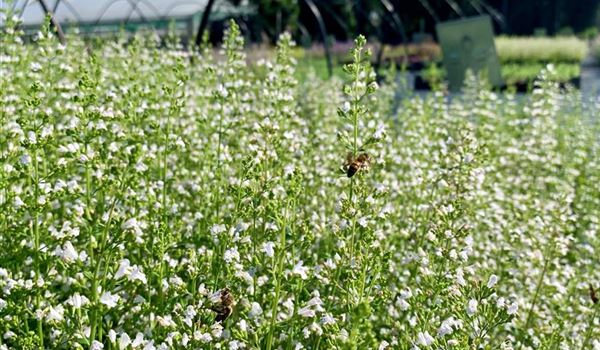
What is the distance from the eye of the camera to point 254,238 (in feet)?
10.8

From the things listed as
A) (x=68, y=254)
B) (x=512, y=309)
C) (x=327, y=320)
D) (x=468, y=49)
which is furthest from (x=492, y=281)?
(x=468, y=49)

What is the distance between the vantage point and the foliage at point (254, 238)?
2.81 m

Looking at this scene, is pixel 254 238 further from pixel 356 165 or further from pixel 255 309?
pixel 356 165

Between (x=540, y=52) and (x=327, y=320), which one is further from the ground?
(x=327, y=320)

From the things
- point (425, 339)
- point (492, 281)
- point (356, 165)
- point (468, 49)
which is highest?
point (356, 165)

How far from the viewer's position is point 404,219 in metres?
5.12

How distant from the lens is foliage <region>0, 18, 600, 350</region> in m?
2.81

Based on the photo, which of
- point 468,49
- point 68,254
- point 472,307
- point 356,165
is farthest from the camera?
point 468,49

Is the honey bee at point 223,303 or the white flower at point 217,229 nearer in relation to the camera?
the honey bee at point 223,303

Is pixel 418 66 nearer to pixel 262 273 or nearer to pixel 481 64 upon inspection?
pixel 481 64

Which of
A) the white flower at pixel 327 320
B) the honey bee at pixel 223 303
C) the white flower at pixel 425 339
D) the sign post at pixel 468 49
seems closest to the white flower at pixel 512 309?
the white flower at pixel 425 339

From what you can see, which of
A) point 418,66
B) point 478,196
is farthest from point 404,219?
point 418,66

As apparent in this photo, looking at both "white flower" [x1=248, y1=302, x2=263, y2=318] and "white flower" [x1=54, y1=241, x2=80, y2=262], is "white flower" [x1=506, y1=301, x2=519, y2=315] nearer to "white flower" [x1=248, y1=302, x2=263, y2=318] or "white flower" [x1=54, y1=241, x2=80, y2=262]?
"white flower" [x1=248, y1=302, x2=263, y2=318]

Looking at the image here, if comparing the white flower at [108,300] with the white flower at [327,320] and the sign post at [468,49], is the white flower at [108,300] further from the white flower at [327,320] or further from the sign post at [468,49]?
the sign post at [468,49]
